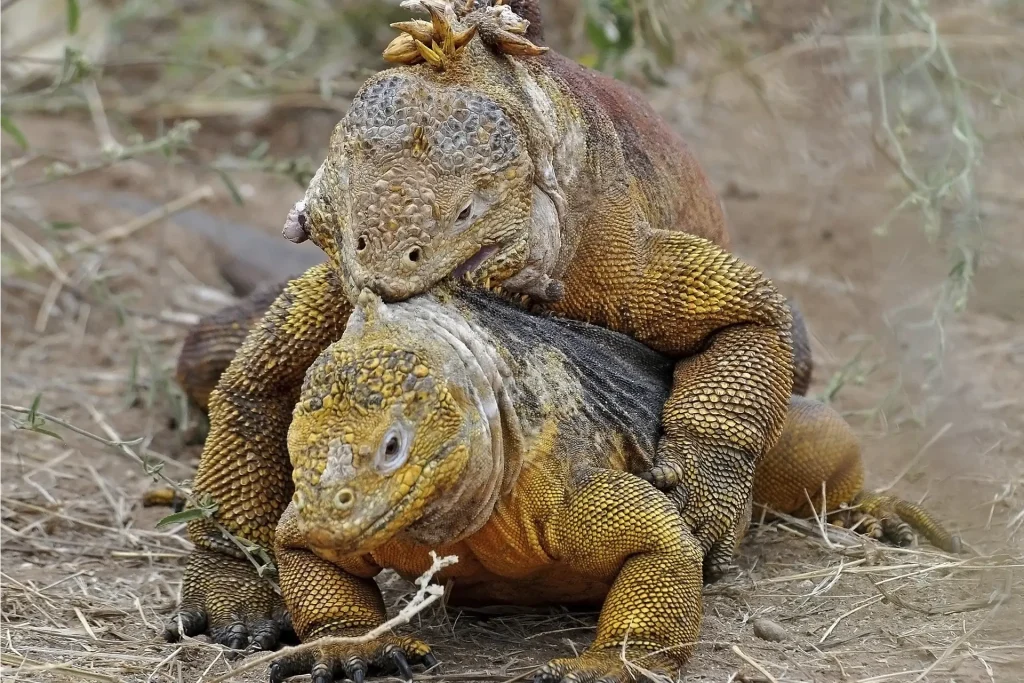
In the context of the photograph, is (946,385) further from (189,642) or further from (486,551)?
(189,642)

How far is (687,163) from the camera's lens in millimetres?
4977

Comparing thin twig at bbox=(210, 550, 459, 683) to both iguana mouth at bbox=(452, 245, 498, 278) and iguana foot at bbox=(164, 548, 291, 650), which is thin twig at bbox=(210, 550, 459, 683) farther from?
iguana mouth at bbox=(452, 245, 498, 278)

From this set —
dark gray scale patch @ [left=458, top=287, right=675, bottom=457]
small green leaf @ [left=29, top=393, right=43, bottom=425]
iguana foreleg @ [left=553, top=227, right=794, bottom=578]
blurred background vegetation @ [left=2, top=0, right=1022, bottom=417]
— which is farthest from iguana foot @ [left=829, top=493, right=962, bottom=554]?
blurred background vegetation @ [left=2, top=0, right=1022, bottom=417]

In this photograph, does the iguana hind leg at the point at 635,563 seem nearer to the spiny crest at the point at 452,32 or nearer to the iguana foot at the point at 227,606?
the iguana foot at the point at 227,606

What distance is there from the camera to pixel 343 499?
3.19m

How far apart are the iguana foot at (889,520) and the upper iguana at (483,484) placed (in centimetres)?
124

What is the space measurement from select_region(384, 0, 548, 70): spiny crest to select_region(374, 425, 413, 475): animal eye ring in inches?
42.3

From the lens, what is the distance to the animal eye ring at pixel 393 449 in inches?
128

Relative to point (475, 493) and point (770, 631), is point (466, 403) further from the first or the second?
point (770, 631)

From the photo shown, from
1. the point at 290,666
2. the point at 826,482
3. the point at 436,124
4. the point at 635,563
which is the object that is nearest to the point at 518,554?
the point at 635,563

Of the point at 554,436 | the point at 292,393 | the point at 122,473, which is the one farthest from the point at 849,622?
the point at 122,473

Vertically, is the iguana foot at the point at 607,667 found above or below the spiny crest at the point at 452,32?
below

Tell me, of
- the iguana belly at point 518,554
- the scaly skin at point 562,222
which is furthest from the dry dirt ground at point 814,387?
the scaly skin at point 562,222

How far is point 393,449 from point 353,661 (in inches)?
31.5
